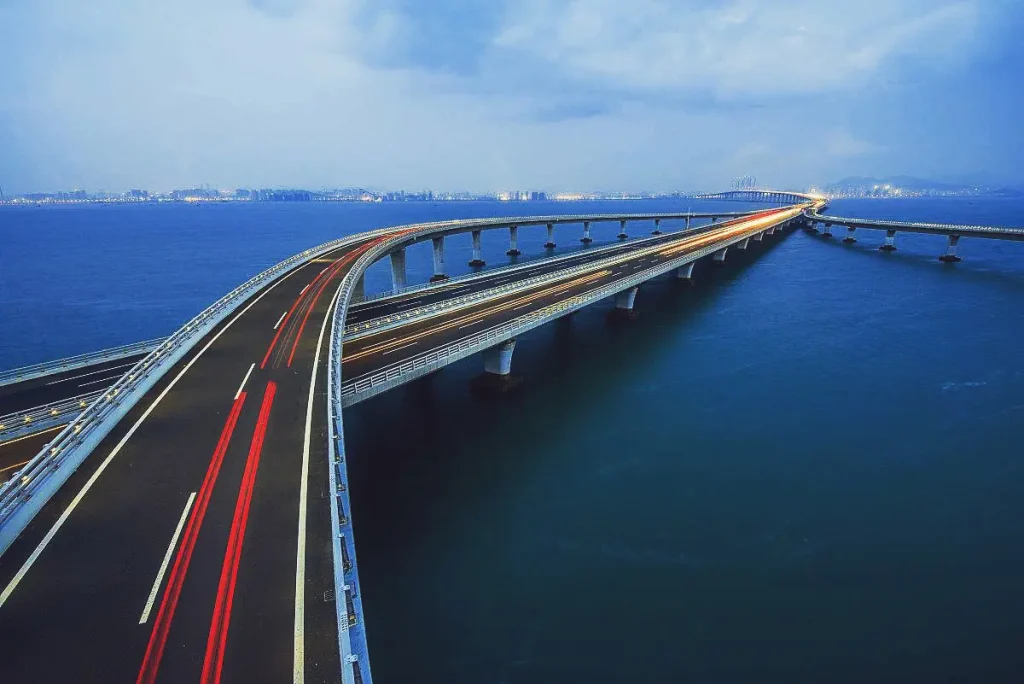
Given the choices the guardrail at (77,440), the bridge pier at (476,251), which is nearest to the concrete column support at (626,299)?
the bridge pier at (476,251)

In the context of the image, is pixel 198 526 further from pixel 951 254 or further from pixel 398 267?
pixel 951 254

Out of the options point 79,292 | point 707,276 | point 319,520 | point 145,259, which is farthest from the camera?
point 145,259

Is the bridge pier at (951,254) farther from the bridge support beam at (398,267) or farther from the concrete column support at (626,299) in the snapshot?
the bridge support beam at (398,267)

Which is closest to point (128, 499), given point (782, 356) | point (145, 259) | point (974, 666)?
point (974, 666)

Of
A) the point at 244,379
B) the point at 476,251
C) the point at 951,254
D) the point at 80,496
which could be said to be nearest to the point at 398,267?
the point at 476,251

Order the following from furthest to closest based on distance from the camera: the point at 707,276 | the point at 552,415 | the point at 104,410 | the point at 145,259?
the point at 145,259 < the point at 707,276 < the point at 552,415 < the point at 104,410

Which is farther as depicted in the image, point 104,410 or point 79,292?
point 79,292

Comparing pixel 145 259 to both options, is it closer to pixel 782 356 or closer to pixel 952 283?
pixel 782 356
